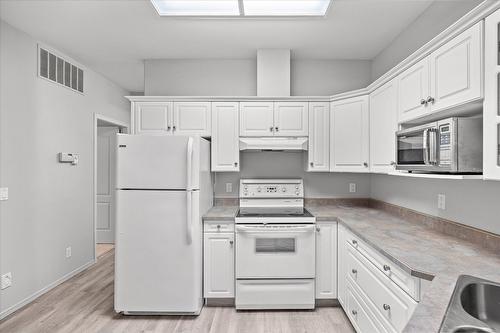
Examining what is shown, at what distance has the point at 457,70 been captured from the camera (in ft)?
5.36

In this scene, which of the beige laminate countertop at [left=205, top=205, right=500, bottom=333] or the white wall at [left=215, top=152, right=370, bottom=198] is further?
the white wall at [left=215, top=152, right=370, bottom=198]

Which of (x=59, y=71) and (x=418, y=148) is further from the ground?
(x=59, y=71)

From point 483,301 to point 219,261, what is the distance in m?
2.12

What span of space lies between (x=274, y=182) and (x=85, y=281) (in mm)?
2488

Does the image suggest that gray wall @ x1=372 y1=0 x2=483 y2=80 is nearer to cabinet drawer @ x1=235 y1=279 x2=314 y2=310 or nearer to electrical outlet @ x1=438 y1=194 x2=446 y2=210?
electrical outlet @ x1=438 y1=194 x2=446 y2=210

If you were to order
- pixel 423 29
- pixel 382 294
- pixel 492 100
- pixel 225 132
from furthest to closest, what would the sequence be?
pixel 225 132 → pixel 423 29 → pixel 382 294 → pixel 492 100

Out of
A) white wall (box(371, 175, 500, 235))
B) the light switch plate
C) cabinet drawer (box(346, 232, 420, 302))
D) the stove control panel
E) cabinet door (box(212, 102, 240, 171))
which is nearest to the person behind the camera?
cabinet drawer (box(346, 232, 420, 302))

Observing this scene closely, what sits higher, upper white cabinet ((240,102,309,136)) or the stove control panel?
upper white cabinet ((240,102,309,136))

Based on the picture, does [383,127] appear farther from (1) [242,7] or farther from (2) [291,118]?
(1) [242,7]

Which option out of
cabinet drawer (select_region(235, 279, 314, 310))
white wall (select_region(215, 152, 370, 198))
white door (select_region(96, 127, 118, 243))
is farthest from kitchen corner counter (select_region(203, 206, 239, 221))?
white door (select_region(96, 127, 118, 243))

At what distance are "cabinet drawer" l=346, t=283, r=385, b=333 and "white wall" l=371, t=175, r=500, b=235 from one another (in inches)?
34.9

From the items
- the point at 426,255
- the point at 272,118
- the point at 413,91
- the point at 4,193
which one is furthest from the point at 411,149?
the point at 4,193

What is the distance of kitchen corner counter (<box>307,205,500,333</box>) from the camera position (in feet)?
3.43

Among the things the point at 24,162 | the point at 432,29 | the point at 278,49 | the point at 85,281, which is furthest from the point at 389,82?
the point at 85,281
